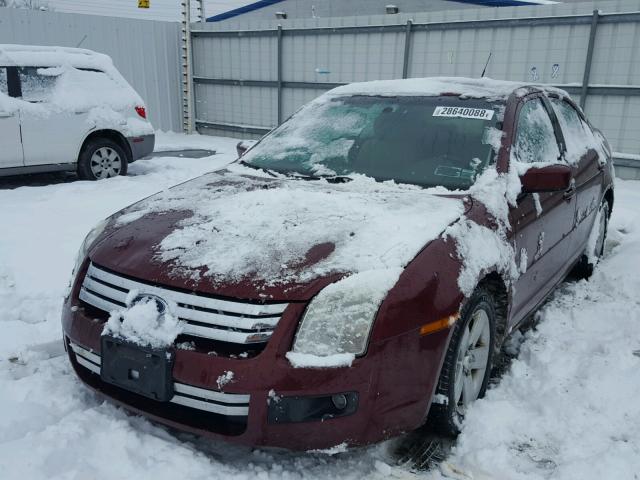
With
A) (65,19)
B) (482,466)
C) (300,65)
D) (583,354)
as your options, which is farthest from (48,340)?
(65,19)

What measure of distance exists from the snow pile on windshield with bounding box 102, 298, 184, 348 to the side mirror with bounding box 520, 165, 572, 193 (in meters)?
1.87

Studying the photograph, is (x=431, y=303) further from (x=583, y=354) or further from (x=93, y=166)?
(x=93, y=166)

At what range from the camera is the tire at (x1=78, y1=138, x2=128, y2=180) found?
763 cm

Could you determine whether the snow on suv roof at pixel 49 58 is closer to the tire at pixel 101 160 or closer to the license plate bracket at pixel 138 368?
the tire at pixel 101 160

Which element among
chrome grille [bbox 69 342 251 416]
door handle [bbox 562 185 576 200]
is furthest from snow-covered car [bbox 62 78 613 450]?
door handle [bbox 562 185 576 200]

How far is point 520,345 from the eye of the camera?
11.2ft

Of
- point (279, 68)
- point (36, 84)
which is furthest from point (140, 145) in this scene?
point (279, 68)

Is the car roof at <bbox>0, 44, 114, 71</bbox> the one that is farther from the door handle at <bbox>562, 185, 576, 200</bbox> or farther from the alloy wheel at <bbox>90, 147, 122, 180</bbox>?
the door handle at <bbox>562, 185, 576, 200</bbox>

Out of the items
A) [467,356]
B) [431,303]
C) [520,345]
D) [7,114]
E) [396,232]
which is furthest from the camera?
[7,114]

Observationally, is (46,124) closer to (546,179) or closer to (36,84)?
(36,84)

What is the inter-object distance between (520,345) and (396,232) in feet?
5.10

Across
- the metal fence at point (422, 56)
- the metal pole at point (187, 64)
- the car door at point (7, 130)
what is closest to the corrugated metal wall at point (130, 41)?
the metal pole at point (187, 64)

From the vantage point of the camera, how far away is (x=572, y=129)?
163 inches

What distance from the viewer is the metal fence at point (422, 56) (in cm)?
866
